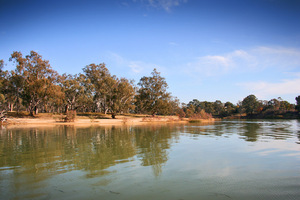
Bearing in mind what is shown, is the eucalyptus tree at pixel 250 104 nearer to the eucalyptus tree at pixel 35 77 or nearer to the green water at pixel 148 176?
the eucalyptus tree at pixel 35 77

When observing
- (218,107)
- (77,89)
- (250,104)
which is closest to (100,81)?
(77,89)

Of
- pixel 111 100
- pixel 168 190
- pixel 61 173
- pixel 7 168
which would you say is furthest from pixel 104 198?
pixel 111 100

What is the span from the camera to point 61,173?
718 cm

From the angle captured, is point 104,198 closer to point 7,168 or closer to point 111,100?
point 7,168

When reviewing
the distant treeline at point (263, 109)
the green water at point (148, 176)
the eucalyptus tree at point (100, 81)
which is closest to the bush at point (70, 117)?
the eucalyptus tree at point (100, 81)

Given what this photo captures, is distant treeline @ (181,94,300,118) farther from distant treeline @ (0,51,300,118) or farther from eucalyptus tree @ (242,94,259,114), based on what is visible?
distant treeline @ (0,51,300,118)

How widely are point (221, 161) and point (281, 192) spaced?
3.75m

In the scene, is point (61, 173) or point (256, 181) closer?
point (256, 181)

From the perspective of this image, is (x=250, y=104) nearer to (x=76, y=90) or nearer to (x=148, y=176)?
(x=76, y=90)

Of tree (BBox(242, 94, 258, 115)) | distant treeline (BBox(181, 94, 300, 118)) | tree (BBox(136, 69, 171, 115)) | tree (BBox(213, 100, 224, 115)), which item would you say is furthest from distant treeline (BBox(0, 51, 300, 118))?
tree (BBox(213, 100, 224, 115))

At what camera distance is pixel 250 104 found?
124875mm

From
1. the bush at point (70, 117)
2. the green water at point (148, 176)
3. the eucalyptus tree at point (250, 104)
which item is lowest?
the green water at point (148, 176)

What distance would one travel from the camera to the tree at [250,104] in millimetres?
122250

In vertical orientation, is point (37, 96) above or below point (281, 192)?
above
